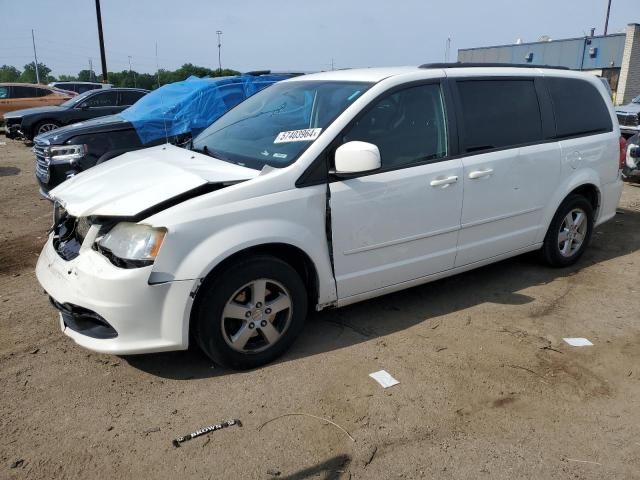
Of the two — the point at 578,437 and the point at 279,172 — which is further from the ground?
the point at 279,172

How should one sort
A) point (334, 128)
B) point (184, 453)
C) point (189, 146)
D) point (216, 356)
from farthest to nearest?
1. point (189, 146)
2. point (334, 128)
3. point (216, 356)
4. point (184, 453)

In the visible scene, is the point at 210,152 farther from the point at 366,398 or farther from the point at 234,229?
the point at 366,398

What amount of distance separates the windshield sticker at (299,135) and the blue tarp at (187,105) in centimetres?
385

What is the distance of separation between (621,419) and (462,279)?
2136mm

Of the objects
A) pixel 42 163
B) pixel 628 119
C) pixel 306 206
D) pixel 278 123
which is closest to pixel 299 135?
pixel 278 123

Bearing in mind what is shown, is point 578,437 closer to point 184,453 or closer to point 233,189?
point 184,453

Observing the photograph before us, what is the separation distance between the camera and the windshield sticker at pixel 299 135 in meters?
3.58


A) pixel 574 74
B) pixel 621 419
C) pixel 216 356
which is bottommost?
pixel 621 419

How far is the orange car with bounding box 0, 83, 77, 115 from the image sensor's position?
17.8 metres

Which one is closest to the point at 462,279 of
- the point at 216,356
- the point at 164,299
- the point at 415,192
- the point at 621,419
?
the point at 415,192

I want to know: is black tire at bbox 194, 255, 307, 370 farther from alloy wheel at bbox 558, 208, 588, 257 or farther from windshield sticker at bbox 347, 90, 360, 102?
alloy wheel at bbox 558, 208, 588, 257

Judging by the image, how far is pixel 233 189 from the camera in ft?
10.6

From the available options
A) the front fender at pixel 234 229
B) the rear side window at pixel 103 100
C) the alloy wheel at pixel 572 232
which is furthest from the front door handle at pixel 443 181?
the rear side window at pixel 103 100

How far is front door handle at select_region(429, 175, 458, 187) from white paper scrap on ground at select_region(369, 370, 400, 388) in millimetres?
1376
